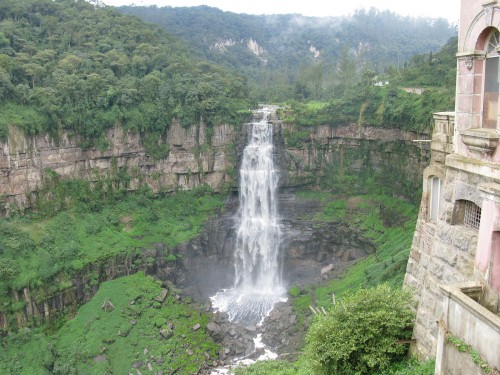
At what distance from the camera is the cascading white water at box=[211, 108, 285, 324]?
3086 centimetres

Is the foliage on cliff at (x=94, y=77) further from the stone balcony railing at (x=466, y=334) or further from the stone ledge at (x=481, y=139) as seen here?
the stone balcony railing at (x=466, y=334)

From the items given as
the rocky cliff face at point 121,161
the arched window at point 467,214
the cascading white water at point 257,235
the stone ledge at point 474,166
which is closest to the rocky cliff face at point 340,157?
the cascading white water at point 257,235

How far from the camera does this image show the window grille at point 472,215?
8.62m

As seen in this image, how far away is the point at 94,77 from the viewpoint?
33.3 m

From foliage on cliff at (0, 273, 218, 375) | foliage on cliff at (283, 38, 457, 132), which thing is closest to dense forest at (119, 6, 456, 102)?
foliage on cliff at (283, 38, 457, 132)

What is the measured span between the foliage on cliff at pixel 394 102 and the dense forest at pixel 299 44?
1230 cm

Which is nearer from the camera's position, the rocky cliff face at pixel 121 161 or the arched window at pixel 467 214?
the arched window at pixel 467 214

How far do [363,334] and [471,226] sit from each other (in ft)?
11.3

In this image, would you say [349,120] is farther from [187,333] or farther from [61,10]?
[61,10]

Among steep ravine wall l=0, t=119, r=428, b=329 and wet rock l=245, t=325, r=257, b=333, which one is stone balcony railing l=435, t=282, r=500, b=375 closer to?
wet rock l=245, t=325, r=257, b=333

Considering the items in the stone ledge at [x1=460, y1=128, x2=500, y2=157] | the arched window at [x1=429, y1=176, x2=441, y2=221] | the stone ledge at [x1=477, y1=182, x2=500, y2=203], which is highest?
the stone ledge at [x1=460, y1=128, x2=500, y2=157]

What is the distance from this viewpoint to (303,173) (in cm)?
3838

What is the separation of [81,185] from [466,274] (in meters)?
28.6

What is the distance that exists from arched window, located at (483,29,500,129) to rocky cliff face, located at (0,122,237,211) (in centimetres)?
2737
